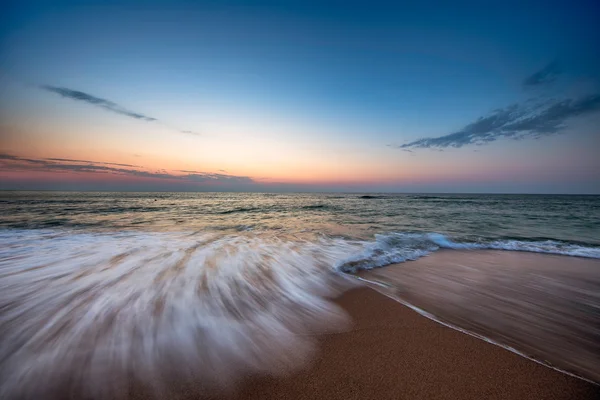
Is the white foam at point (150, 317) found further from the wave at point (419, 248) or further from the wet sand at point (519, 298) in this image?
the wet sand at point (519, 298)

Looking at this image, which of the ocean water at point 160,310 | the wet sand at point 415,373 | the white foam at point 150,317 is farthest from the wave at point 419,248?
the wet sand at point 415,373

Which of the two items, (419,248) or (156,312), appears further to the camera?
(419,248)

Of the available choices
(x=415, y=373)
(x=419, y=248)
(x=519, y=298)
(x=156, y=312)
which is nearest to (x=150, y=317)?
(x=156, y=312)

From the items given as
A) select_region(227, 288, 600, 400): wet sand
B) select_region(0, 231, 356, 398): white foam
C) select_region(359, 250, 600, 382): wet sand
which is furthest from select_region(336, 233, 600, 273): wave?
select_region(227, 288, 600, 400): wet sand

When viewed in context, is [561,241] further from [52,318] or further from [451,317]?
[52,318]

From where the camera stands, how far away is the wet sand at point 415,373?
6.48ft

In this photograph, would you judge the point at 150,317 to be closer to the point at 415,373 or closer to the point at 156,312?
the point at 156,312

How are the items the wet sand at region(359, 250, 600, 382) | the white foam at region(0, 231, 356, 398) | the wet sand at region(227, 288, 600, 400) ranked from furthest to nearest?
the wet sand at region(359, 250, 600, 382) < the white foam at region(0, 231, 356, 398) < the wet sand at region(227, 288, 600, 400)

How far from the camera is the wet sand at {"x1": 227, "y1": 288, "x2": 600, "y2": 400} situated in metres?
1.98

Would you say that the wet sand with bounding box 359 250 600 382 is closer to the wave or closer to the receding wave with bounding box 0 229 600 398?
the wave

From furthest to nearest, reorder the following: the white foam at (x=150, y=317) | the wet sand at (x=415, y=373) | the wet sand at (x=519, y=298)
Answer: the wet sand at (x=519, y=298), the white foam at (x=150, y=317), the wet sand at (x=415, y=373)

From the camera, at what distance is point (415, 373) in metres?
2.19

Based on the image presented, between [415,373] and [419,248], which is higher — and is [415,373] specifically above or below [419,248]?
above

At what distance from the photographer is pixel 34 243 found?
307 inches
